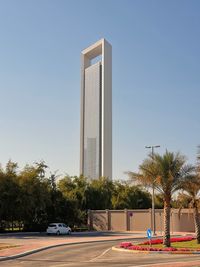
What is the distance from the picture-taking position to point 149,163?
32.6 m

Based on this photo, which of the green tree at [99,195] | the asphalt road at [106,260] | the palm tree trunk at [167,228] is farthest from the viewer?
the green tree at [99,195]

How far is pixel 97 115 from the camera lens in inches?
5605

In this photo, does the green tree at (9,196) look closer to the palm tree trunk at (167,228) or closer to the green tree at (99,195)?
the green tree at (99,195)

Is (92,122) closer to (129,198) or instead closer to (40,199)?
(129,198)

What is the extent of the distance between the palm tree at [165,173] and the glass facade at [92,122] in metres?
107

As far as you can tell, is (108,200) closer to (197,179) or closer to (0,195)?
(0,195)

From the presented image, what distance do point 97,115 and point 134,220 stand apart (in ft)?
252

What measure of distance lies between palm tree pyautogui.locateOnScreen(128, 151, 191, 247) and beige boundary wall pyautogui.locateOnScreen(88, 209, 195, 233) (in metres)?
28.8

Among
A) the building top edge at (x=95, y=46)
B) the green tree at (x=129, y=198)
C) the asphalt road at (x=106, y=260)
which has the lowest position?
the asphalt road at (x=106, y=260)

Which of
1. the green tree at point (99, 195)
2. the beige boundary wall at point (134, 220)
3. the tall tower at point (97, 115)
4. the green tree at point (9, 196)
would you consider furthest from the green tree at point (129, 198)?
the tall tower at point (97, 115)

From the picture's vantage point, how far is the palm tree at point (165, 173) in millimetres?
32125

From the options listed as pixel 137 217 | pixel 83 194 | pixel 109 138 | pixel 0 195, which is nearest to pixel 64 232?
pixel 0 195

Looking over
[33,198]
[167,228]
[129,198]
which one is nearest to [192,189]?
[167,228]

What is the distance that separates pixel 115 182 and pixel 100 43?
65859 mm
